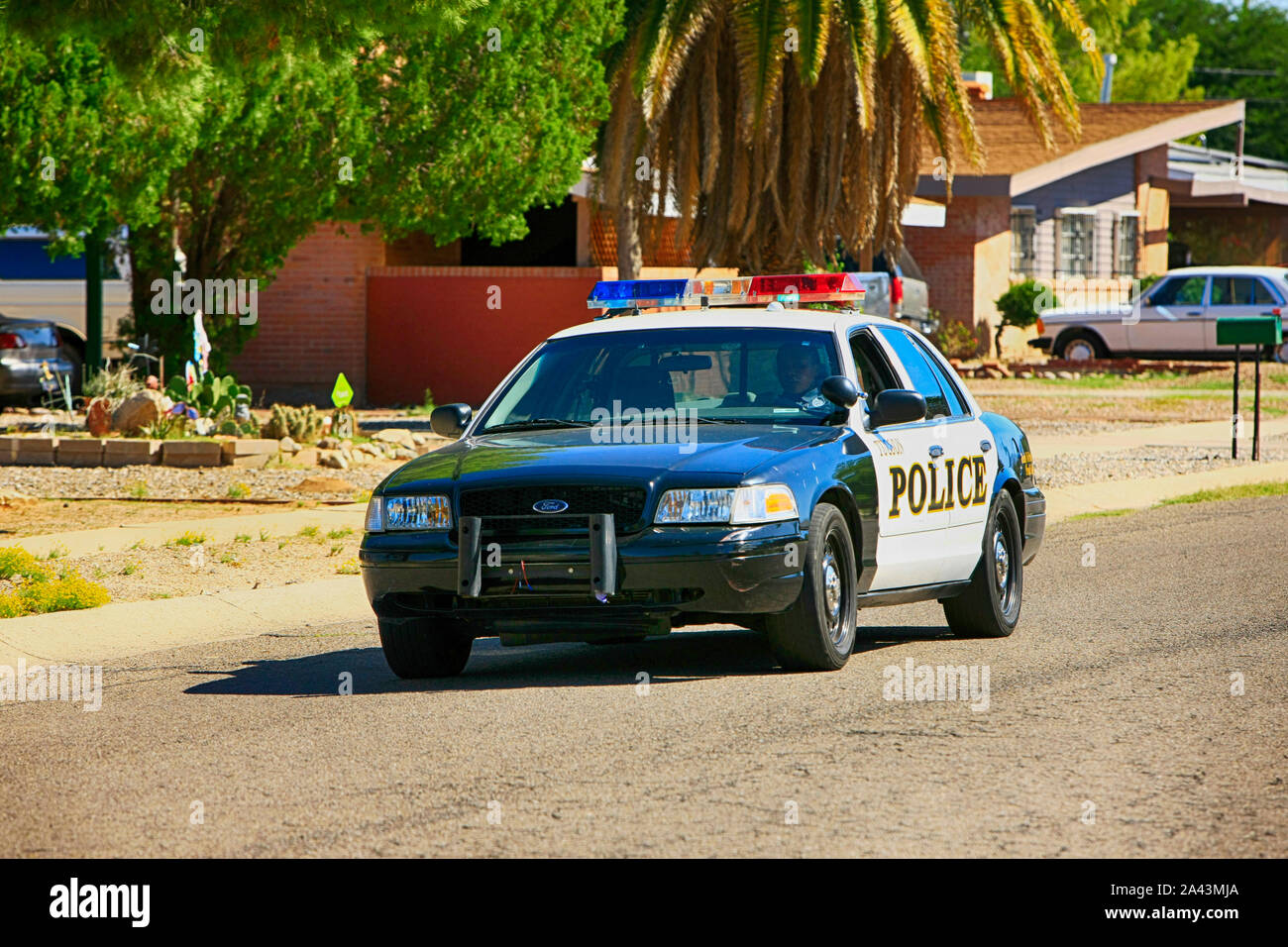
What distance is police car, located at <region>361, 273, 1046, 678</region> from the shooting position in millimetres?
7930

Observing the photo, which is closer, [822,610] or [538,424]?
[822,610]

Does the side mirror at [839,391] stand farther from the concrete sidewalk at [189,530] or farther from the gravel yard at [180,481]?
the gravel yard at [180,481]

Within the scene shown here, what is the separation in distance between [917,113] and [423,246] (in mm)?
10086

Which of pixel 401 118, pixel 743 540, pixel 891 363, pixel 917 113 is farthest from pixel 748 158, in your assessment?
pixel 743 540

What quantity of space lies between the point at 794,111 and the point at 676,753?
16722 mm

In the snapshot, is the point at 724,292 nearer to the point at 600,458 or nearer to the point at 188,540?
the point at 600,458

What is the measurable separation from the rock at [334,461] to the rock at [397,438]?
4.64 feet

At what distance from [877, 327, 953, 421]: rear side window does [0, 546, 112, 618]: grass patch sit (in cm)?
463

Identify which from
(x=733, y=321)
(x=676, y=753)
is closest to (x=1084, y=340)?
(x=733, y=321)

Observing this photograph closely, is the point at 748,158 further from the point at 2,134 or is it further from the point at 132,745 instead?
the point at 132,745

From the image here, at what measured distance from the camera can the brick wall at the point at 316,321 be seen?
26734 millimetres

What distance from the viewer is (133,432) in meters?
18.7

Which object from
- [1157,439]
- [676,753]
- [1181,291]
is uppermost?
[1181,291]

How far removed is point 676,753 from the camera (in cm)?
683
